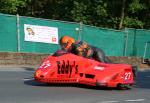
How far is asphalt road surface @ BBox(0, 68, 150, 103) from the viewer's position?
12315mm

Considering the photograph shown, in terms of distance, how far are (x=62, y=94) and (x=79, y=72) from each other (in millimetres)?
1558

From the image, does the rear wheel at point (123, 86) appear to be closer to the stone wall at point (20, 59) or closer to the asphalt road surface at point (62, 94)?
the asphalt road surface at point (62, 94)

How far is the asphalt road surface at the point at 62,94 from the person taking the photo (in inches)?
485

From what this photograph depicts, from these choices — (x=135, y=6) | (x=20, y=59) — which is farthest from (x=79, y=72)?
(x=135, y=6)

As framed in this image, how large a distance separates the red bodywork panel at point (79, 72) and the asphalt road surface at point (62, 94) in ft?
0.77

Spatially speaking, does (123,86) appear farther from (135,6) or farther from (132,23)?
(132,23)

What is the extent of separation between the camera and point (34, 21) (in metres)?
26.4

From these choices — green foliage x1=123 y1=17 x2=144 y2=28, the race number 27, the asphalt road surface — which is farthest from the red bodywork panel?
green foliage x1=123 y1=17 x2=144 y2=28

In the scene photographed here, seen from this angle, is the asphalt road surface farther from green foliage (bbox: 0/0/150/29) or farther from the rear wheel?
green foliage (bbox: 0/0/150/29)

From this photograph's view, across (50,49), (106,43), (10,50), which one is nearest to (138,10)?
(106,43)

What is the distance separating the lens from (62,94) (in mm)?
13406

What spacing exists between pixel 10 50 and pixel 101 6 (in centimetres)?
1548

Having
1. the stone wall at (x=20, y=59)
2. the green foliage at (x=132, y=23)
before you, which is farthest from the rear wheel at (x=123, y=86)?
the green foliage at (x=132, y=23)

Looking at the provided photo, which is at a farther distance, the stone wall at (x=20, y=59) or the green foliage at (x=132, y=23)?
the green foliage at (x=132, y=23)
